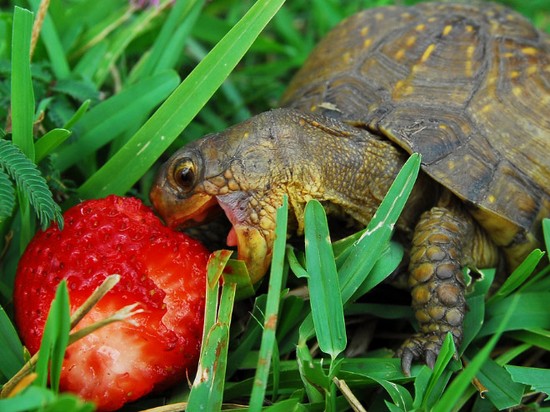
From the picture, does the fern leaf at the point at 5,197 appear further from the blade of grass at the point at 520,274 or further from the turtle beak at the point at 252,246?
the blade of grass at the point at 520,274

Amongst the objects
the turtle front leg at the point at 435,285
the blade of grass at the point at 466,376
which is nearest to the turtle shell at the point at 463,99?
the turtle front leg at the point at 435,285

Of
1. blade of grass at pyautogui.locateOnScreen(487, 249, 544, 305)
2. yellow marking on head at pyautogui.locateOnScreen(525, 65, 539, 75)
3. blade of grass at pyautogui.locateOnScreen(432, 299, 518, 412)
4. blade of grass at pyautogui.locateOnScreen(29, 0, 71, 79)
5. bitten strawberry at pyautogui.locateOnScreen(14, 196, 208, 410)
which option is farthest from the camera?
blade of grass at pyautogui.locateOnScreen(29, 0, 71, 79)

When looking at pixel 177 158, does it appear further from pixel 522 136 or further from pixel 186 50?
pixel 186 50

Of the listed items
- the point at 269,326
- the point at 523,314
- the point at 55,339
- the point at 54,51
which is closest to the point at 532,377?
the point at 523,314

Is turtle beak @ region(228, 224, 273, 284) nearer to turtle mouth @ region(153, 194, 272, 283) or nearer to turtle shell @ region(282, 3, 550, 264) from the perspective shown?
turtle mouth @ region(153, 194, 272, 283)

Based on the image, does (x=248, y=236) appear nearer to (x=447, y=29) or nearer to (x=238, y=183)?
(x=238, y=183)

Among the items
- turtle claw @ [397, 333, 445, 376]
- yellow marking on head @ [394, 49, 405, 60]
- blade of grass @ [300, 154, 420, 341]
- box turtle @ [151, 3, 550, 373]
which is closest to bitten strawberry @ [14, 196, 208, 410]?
box turtle @ [151, 3, 550, 373]
